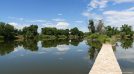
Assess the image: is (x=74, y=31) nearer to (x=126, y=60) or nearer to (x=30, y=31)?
(x=30, y=31)

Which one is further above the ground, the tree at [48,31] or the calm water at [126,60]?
the tree at [48,31]

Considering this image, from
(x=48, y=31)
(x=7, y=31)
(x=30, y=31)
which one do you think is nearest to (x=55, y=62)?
(x=7, y=31)

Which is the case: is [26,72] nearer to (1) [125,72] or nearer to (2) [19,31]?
(1) [125,72]

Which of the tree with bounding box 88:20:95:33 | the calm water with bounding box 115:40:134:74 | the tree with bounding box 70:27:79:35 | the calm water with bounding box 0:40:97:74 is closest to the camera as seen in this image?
the calm water with bounding box 115:40:134:74

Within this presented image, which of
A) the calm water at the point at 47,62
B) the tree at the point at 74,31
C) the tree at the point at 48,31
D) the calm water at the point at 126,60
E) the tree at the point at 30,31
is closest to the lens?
the calm water at the point at 126,60

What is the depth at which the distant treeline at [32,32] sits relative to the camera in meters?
96.2

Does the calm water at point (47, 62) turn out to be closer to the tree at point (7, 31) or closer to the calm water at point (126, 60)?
the calm water at point (126, 60)

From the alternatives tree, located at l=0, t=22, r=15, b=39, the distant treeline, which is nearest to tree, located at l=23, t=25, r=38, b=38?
the distant treeline

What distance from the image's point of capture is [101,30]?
242 feet

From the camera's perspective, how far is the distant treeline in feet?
316

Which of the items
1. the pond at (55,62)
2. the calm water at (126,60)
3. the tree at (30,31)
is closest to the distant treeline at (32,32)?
the tree at (30,31)

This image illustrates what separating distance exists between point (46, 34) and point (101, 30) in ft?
159

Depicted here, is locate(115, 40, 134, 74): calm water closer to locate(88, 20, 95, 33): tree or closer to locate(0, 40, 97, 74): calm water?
locate(0, 40, 97, 74): calm water

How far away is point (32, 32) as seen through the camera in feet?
369
